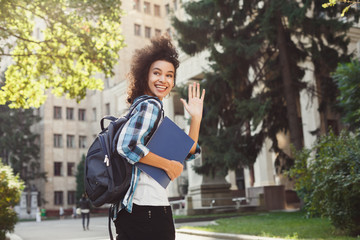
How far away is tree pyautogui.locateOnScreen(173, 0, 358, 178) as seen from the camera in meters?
18.8

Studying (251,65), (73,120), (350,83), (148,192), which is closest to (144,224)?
(148,192)

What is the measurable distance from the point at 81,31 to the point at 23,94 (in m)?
2.63

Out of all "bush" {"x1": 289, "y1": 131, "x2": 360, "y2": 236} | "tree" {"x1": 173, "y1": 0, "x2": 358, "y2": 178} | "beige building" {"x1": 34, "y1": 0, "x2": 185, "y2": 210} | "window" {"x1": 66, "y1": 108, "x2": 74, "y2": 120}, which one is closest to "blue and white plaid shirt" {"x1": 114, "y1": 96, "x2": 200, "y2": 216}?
"bush" {"x1": 289, "y1": 131, "x2": 360, "y2": 236}

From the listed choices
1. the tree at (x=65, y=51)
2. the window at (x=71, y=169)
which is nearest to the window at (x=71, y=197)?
the window at (x=71, y=169)

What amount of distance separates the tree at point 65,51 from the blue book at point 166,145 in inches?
427

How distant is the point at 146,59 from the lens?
9.59 feet

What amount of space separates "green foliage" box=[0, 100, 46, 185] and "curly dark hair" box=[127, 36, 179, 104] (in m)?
55.7

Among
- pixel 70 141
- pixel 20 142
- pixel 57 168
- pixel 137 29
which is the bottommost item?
pixel 57 168

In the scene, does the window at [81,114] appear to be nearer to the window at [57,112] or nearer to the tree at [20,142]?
the window at [57,112]

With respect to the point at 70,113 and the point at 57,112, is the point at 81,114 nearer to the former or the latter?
the point at 70,113

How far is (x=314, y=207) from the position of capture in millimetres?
10383

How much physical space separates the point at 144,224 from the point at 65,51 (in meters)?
12.3

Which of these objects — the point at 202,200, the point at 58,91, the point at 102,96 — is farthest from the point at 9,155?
the point at 58,91

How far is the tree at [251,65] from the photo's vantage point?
61.8ft
